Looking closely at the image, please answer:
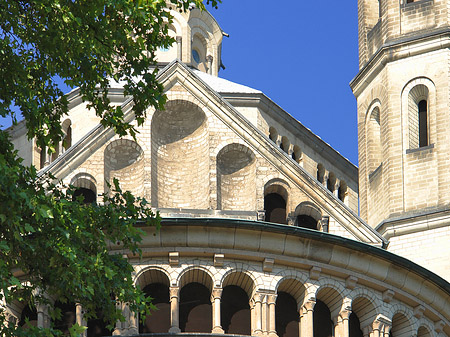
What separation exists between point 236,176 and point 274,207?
117 centimetres

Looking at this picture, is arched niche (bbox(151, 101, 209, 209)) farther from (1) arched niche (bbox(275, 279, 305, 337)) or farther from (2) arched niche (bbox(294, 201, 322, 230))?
(1) arched niche (bbox(275, 279, 305, 337))

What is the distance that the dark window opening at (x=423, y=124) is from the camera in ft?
132

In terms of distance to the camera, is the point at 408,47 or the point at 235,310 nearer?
the point at 235,310

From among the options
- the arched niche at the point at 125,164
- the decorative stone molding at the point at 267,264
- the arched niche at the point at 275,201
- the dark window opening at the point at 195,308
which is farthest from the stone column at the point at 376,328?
the arched niche at the point at 125,164

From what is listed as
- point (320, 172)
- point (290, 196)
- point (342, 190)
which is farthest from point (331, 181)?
point (290, 196)

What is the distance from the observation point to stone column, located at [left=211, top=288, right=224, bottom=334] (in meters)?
30.1

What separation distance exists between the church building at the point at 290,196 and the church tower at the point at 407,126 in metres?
0.04

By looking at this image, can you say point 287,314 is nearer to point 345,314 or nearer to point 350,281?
point 345,314

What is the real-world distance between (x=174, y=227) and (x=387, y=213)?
10053mm

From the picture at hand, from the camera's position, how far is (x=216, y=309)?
30.4 metres

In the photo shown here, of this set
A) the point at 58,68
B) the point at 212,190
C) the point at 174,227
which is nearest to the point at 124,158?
the point at 212,190

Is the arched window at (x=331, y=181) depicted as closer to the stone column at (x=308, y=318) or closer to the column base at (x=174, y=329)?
the stone column at (x=308, y=318)

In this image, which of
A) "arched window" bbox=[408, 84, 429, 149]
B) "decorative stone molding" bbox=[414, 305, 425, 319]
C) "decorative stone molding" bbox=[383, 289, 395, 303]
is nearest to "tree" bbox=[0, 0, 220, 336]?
"decorative stone molding" bbox=[383, 289, 395, 303]

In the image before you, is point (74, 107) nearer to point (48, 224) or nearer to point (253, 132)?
point (253, 132)
